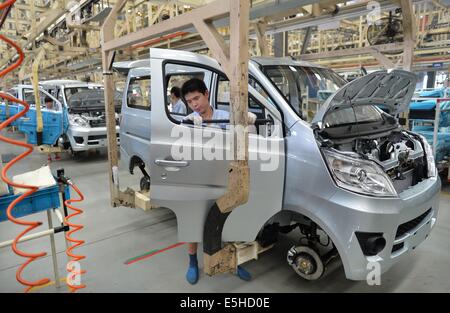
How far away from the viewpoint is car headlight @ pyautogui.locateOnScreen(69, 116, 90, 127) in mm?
6222

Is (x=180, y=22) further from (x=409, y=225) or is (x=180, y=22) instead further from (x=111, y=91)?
(x=409, y=225)

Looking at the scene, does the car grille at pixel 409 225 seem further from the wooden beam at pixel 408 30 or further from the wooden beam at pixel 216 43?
the wooden beam at pixel 408 30

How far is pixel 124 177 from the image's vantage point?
5316 millimetres

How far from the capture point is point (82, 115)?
6.56m

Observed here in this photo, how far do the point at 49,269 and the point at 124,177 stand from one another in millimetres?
2804

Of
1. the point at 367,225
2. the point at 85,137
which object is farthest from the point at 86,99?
the point at 367,225

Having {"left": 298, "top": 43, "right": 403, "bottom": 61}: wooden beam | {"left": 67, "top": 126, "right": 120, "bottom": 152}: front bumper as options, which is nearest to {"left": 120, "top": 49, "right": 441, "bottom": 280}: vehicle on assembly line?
{"left": 298, "top": 43, "right": 403, "bottom": 61}: wooden beam

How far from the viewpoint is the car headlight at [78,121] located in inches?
245

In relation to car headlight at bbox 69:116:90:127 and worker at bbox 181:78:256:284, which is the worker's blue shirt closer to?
worker at bbox 181:78:256:284

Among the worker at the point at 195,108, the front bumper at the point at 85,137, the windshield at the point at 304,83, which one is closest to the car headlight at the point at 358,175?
the windshield at the point at 304,83

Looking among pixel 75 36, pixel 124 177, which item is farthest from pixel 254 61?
pixel 75 36

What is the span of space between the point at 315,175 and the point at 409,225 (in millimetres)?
775

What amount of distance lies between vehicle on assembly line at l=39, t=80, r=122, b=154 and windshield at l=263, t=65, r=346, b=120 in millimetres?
4661
